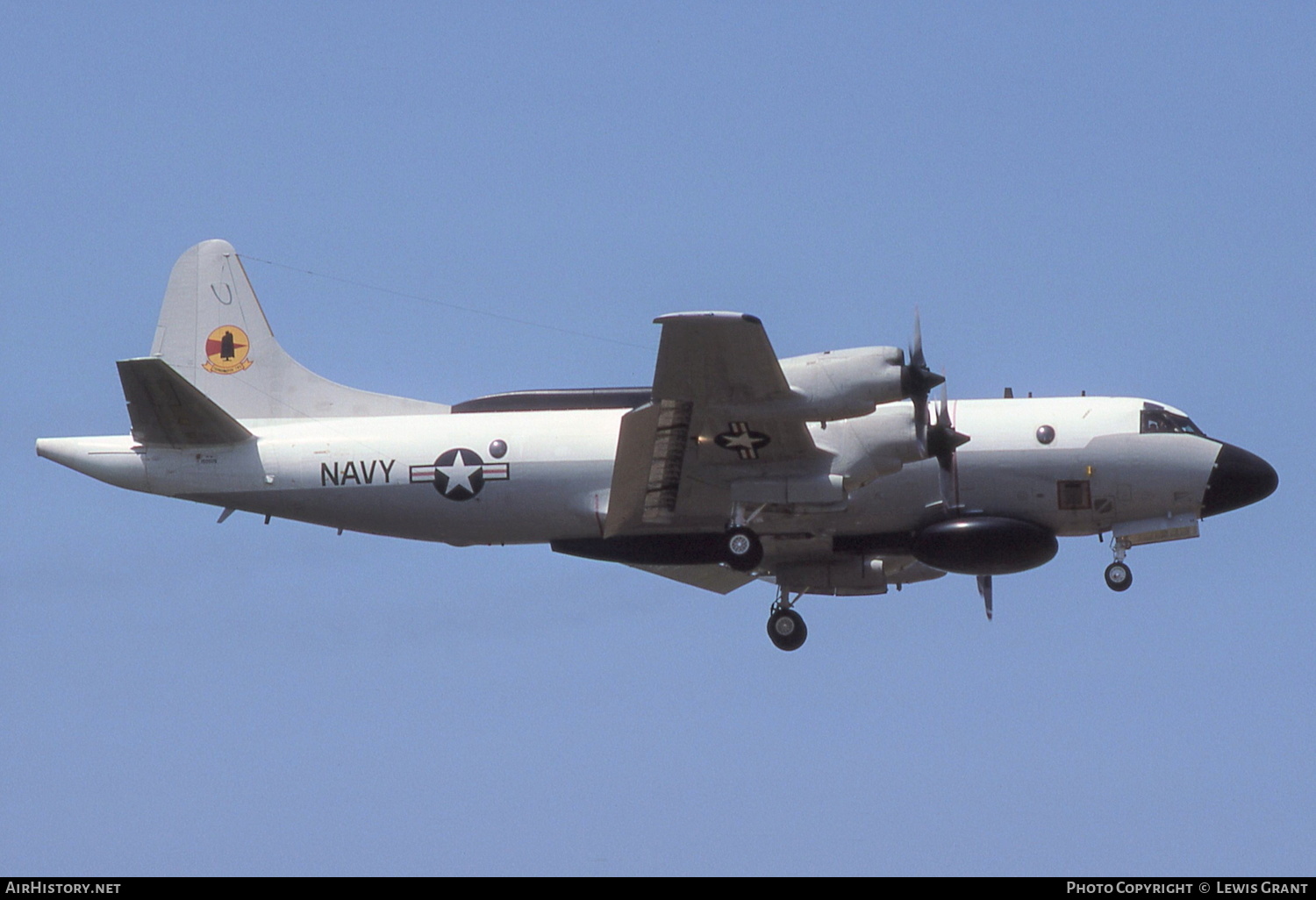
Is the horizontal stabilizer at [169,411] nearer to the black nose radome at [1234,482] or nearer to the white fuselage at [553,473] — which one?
the white fuselage at [553,473]

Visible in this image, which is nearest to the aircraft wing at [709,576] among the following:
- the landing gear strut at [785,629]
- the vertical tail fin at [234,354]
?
the landing gear strut at [785,629]

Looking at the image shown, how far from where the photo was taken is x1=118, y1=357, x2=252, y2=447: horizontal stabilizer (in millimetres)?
26688

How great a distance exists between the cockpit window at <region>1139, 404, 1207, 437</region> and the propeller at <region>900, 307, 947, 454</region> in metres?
3.77

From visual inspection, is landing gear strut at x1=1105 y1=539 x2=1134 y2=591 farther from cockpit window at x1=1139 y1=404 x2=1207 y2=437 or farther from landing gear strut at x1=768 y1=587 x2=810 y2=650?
landing gear strut at x1=768 y1=587 x2=810 y2=650

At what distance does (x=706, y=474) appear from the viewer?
2694 cm

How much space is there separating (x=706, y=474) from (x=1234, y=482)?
326 inches

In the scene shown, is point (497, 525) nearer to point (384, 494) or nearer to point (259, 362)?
point (384, 494)

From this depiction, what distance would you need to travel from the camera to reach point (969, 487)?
2753 cm

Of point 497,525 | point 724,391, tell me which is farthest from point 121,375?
point 724,391

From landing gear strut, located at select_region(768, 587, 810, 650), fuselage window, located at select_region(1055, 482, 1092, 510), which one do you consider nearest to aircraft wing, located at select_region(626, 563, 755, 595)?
landing gear strut, located at select_region(768, 587, 810, 650)

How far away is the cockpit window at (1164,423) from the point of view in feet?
91.4

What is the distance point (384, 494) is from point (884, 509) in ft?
25.7

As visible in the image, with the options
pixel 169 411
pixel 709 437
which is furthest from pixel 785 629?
pixel 169 411

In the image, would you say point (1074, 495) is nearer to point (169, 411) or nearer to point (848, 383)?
point (848, 383)
